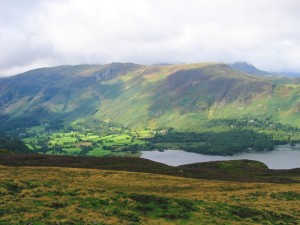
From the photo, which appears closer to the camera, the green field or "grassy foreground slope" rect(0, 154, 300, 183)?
the green field

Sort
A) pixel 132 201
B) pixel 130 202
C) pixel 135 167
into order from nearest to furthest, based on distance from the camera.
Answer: pixel 130 202
pixel 132 201
pixel 135 167

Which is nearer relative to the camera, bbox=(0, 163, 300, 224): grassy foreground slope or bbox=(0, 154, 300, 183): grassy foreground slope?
bbox=(0, 163, 300, 224): grassy foreground slope

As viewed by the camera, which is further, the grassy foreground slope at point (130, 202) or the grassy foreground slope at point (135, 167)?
the grassy foreground slope at point (135, 167)

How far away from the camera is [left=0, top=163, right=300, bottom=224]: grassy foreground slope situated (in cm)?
4262

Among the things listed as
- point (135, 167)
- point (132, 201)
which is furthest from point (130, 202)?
point (135, 167)

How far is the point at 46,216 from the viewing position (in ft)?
136

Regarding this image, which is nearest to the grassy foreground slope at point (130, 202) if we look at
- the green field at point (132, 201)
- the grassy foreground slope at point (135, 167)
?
the green field at point (132, 201)

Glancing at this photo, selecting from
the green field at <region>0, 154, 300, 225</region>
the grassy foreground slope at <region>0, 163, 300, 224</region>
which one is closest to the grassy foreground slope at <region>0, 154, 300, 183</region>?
the green field at <region>0, 154, 300, 225</region>

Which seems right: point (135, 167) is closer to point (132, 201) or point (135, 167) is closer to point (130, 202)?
point (132, 201)

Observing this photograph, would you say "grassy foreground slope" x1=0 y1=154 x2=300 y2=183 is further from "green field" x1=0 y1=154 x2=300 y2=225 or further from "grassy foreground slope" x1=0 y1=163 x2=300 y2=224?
"grassy foreground slope" x1=0 y1=163 x2=300 y2=224

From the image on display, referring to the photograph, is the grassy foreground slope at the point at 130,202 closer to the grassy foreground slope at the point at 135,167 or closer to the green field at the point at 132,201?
the green field at the point at 132,201

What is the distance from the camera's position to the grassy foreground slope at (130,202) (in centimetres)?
4262

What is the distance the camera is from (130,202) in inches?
1950

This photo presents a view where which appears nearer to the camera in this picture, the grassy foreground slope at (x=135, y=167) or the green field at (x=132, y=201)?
the green field at (x=132, y=201)
